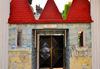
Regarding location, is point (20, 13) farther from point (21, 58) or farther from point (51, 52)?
point (51, 52)

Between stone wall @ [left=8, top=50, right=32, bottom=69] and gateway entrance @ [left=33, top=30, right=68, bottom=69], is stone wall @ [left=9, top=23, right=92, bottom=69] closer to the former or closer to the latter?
stone wall @ [left=8, top=50, right=32, bottom=69]

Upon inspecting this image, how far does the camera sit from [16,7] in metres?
5.27

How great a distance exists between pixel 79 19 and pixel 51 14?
4.76ft

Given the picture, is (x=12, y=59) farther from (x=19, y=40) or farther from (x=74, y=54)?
(x=74, y=54)
